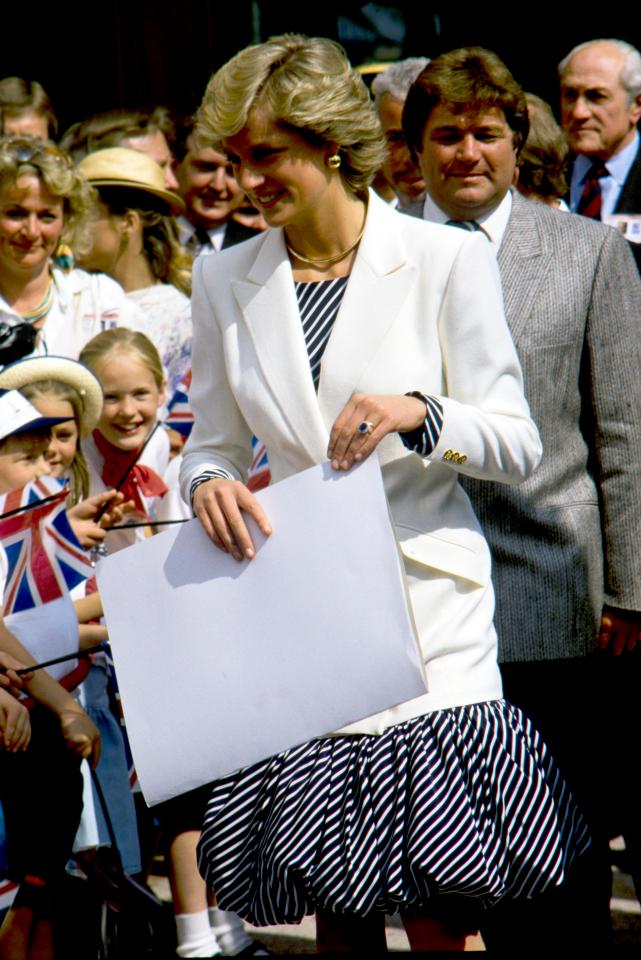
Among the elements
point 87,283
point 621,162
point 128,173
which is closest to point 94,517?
point 87,283

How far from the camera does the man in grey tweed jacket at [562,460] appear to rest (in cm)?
323

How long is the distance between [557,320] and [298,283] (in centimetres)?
70

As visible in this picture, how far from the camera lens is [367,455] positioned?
2.43 meters

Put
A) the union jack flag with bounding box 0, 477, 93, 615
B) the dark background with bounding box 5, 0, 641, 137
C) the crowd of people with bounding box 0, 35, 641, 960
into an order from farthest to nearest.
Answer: the dark background with bounding box 5, 0, 641, 137 → the union jack flag with bounding box 0, 477, 93, 615 → the crowd of people with bounding box 0, 35, 641, 960

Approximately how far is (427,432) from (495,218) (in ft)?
3.60

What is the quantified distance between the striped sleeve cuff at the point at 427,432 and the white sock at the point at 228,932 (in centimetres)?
203

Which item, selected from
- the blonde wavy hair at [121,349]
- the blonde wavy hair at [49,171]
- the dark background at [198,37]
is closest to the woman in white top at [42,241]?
the blonde wavy hair at [49,171]

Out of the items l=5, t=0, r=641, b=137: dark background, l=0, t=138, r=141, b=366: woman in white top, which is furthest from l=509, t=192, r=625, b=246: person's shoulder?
l=5, t=0, r=641, b=137: dark background

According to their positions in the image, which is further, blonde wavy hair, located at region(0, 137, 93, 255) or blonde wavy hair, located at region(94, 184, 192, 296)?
blonde wavy hair, located at region(94, 184, 192, 296)

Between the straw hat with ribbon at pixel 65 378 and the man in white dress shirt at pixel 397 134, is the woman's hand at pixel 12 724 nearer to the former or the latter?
the straw hat with ribbon at pixel 65 378

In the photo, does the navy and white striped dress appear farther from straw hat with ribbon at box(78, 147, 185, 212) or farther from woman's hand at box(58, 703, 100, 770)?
straw hat with ribbon at box(78, 147, 185, 212)

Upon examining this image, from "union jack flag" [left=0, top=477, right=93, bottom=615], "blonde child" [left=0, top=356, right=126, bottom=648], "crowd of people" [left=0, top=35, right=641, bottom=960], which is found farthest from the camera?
"blonde child" [left=0, top=356, right=126, bottom=648]

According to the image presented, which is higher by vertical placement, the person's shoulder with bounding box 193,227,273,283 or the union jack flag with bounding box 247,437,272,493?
the person's shoulder with bounding box 193,227,273,283

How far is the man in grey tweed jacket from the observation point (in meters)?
3.23
